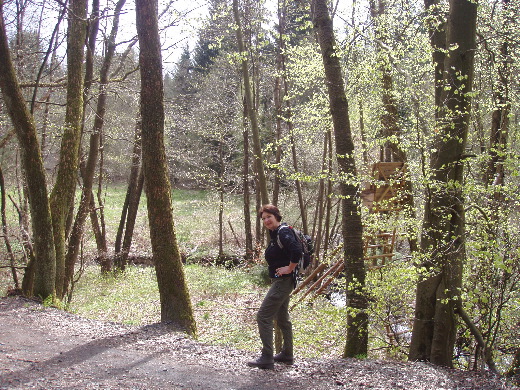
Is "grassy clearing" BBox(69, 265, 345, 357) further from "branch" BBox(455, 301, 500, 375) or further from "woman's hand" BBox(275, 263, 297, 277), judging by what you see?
"woman's hand" BBox(275, 263, 297, 277)

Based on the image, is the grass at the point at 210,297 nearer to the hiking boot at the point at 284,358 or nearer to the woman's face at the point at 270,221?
the hiking boot at the point at 284,358

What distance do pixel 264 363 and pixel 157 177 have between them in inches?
130

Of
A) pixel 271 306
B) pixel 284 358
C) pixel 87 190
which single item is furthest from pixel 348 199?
pixel 87 190

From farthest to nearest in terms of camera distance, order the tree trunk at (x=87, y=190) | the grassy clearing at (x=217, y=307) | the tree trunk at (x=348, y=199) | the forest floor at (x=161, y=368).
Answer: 1. the tree trunk at (x=87, y=190)
2. the grassy clearing at (x=217, y=307)
3. the tree trunk at (x=348, y=199)
4. the forest floor at (x=161, y=368)

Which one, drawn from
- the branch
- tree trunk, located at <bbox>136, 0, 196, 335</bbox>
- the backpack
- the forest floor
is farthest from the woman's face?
the branch

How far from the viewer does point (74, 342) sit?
19.6 ft

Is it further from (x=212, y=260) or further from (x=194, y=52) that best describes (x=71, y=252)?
(x=194, y=52)

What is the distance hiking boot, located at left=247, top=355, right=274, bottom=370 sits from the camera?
5.27m

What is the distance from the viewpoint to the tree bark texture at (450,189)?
5586 millimetres

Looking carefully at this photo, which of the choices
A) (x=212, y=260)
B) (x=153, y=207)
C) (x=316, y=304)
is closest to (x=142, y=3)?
(x=153, y=207)

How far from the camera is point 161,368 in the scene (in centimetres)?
506

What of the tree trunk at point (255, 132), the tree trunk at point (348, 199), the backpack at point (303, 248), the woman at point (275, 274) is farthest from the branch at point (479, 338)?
the tree trunk at point (255, 132)

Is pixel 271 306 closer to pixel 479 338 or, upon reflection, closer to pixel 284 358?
pixel 284 358

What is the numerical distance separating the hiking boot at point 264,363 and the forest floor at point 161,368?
3.1 inches
